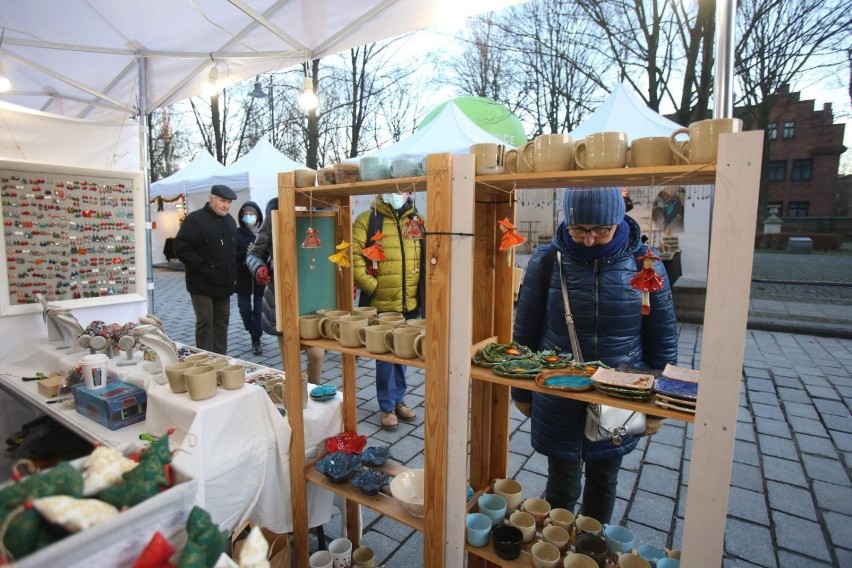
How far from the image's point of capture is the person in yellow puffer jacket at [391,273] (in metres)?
3.44

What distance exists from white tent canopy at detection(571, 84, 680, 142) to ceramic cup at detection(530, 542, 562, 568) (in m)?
6.29

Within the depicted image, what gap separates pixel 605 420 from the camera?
183cm

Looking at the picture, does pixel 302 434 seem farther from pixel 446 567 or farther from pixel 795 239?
pixel 795 239

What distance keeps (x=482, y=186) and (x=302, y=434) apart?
4.43 feet

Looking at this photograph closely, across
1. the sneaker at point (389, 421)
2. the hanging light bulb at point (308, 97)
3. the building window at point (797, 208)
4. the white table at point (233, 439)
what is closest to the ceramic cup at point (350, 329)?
the white table at point (233, 439)

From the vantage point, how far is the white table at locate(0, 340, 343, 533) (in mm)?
1809

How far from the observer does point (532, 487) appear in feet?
9.38

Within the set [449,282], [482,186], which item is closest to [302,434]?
[449,282]

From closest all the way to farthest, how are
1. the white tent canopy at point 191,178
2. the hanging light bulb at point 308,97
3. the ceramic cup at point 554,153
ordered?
the ceramic cup at point 554,153
the hanging light bulb at point 308,97
the white tent canopy at point 191,178

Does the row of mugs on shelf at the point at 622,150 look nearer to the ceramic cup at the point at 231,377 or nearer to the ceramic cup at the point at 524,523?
→ the ceramic cup at the point at 524,523

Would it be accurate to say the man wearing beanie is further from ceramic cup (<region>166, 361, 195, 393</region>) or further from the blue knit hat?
ceramic cup (<region>166, 361, 195, 393</region>)

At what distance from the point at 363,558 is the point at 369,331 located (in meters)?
1.12

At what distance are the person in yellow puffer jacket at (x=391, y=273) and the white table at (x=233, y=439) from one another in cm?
135

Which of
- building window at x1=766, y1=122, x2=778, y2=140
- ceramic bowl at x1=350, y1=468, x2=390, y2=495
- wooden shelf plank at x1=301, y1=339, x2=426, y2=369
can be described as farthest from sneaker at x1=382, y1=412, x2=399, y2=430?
building window at x1=766, y1=122, x2=778, y2=140
